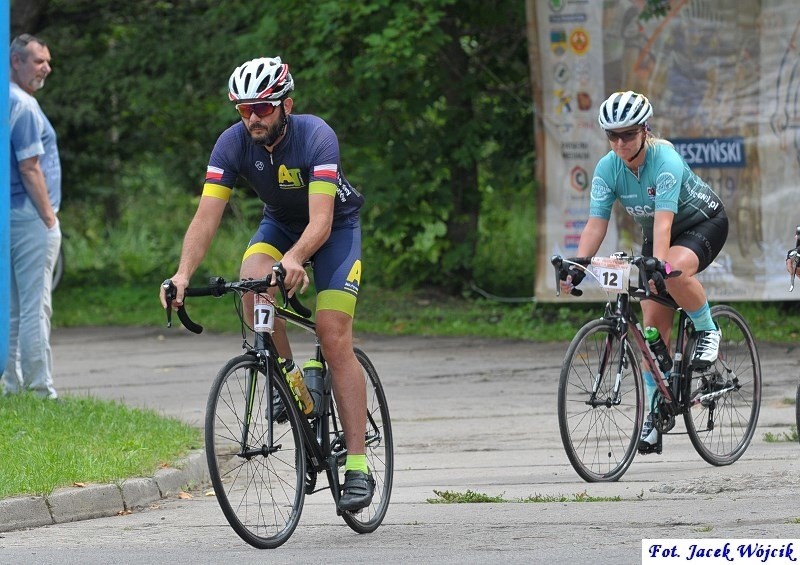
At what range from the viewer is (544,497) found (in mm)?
7215

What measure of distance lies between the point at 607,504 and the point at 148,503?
2.38 metres

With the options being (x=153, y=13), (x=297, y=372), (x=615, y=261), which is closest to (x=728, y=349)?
(x=615, y=261)

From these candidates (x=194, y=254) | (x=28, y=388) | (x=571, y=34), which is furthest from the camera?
(x=571, y=34)

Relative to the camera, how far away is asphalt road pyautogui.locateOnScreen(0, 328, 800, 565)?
234 inches

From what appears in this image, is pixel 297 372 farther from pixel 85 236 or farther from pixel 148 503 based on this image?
pixel 85 236

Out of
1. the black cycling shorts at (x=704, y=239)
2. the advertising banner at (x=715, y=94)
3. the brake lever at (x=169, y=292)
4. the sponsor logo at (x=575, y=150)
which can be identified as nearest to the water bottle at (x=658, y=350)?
the black cycling shorts at (x=704, y=239)

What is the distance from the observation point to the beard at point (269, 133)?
6.33 m

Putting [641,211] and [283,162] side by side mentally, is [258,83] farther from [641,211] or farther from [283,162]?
[641,211]

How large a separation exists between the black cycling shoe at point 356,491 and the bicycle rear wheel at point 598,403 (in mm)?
1393

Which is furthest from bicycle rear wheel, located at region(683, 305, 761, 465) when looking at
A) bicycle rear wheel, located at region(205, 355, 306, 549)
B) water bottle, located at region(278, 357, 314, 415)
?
bicycle rear wheel, located at region(205, 355, 306, 549)

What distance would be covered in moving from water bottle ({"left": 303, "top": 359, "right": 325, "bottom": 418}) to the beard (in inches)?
38.3

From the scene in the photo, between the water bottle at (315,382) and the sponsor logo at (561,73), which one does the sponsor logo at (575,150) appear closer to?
the sponsor logo at (561,73)

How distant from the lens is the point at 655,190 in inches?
306

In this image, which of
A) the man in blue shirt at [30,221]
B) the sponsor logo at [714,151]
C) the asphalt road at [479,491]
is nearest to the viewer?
the asphalt road at [479,491]
